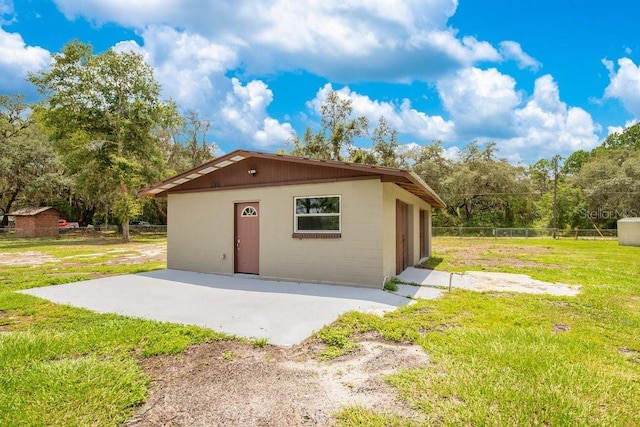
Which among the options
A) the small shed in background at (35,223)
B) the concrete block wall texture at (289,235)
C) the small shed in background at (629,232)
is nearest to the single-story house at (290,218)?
the concrete block wall texture at (289,235)

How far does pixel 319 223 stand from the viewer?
7.74 m

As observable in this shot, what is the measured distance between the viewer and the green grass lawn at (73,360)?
2.50 meters

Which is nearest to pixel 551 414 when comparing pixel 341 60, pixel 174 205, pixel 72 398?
pixel 72 398

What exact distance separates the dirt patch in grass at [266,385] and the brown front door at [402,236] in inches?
203

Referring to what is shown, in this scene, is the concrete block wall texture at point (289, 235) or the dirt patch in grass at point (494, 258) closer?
the concrete block wall texture at point (289, 235)

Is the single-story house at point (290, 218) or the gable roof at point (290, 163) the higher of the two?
the gable roof at point (290, 163)

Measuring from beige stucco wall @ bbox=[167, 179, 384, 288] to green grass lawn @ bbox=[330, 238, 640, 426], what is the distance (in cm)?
181

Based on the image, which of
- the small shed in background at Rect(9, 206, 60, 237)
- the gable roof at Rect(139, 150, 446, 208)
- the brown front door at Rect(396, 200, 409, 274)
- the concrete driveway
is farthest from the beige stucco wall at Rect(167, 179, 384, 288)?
the small shed in background at Rect(9, 206, 60, 237)

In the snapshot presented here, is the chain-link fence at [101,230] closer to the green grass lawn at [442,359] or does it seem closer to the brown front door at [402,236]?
the green grass lawn at [442,359]

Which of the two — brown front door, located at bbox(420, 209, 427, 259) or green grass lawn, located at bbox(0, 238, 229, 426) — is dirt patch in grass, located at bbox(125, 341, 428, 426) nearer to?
green grass lawn, located at bbox(0, 238, 229, 426)

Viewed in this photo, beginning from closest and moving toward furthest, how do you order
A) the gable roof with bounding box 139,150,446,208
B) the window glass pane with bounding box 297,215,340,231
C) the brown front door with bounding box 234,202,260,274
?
the gable roof with bounding box 139,150,446,208, the window glass pane with bounding box 297,215,340,231, the brown front door with bounding box 234,202,260,274

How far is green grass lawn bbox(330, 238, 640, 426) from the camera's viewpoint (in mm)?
2479

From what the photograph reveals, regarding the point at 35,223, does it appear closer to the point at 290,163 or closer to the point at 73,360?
the point at 290,163

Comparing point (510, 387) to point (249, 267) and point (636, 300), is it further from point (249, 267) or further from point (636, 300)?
point (249, 267)
